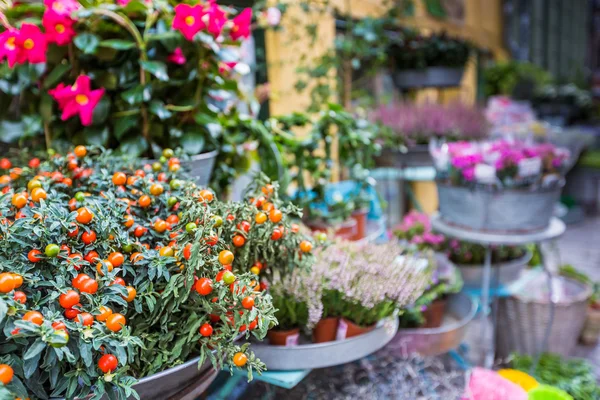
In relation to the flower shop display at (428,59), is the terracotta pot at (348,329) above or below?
below

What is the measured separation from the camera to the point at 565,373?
72.3 inches

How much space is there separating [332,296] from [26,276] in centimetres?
57

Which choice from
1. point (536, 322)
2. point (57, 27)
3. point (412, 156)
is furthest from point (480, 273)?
point (57, 27)

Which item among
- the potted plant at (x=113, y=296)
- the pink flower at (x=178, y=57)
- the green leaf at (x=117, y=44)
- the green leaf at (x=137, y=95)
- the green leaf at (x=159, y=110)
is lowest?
the potted plant at (x=113, y=296)

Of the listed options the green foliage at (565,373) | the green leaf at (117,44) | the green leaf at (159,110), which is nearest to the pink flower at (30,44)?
the green leaf at (117,44)

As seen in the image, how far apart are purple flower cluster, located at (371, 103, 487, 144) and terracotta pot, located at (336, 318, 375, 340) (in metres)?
1.33

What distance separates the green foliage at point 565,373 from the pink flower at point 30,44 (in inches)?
74.3

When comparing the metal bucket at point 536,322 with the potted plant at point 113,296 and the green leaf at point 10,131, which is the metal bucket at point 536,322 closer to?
the potted plant at point 113,296

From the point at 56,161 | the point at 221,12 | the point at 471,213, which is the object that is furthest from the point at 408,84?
the point at 56,161

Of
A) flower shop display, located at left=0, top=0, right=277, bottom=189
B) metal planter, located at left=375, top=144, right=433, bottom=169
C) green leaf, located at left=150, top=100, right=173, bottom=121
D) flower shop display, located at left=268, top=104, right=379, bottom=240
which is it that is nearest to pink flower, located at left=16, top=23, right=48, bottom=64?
flower shop display, located at left=0, top=0, right=277, bottom=189

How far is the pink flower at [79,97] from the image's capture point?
3.19 feet

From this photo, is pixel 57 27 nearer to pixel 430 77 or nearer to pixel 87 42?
pixel 87 42

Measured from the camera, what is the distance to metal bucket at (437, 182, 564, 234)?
5.23ft

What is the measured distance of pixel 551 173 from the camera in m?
1.61
